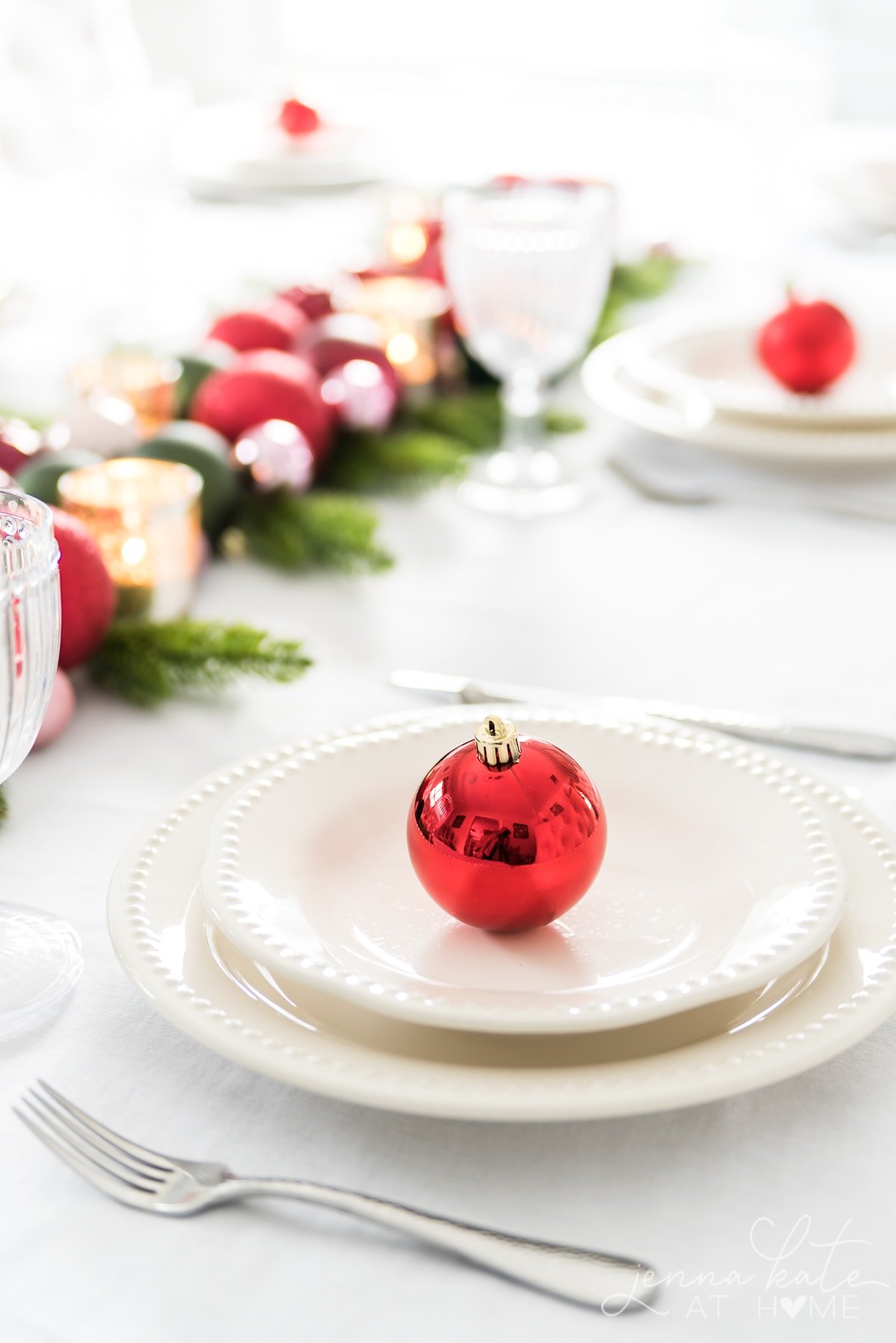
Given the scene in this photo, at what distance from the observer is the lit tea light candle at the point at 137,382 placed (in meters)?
1.09

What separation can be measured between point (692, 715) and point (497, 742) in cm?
26

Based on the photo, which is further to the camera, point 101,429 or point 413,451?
point 413,451

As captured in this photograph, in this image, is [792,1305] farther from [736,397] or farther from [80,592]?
[736,397]

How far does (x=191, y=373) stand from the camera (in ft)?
3.75

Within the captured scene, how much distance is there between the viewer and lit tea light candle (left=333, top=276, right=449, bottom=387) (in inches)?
48.9

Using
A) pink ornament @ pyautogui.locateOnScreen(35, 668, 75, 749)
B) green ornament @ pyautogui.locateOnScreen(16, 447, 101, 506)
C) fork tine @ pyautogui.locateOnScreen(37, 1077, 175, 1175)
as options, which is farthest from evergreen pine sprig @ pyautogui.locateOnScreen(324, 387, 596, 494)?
fork tine @ pyautogui.locateOnScreen(37, 1077, 175, 1175)

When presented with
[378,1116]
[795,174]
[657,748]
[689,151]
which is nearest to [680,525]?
[657,748]

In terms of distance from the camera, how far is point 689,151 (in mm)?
2334

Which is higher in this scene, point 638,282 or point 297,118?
point 297,118

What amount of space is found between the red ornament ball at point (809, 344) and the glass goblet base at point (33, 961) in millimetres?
803

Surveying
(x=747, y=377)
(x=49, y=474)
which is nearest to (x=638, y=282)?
(x=747, y=377)

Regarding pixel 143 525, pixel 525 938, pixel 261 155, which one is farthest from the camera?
pixel 261 155

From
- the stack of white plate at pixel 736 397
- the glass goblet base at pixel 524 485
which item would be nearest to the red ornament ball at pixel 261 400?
the glass goblet base at pixel 524 485

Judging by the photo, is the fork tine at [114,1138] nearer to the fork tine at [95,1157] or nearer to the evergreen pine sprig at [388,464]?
the fork tine at [95,1157]
